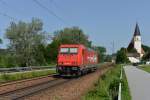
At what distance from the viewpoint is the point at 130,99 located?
17062 mm

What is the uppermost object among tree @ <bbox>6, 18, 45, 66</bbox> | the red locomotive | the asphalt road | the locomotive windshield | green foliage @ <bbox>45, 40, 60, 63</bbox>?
tree @ <bbox>6, 18, 45, 66</bbox>

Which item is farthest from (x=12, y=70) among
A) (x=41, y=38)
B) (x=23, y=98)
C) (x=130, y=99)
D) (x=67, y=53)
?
(x=41, y=38)

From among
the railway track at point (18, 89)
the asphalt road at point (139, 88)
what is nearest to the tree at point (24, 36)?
the asphalt road at point (139, 88)

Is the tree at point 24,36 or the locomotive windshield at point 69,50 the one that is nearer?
the locomotive windshield at point 69,50

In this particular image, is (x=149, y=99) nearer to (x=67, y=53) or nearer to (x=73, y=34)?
(x=67, y=53)

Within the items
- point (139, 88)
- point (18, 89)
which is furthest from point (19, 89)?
point (139, 88)

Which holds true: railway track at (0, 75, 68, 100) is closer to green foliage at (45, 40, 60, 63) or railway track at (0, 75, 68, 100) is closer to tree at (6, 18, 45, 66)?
green foliage at (45, 40, 60, 63)

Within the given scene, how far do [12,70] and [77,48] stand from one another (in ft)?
26.4

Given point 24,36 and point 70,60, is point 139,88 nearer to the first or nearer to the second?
point 70,60

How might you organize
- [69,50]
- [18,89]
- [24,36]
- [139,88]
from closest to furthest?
1. [18,89]
2. [139,88]
3. [69,50]
4. [24,36]

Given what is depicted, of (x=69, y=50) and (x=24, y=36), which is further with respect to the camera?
(x=24, y=36)

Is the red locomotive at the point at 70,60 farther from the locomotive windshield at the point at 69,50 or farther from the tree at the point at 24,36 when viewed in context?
the tree at the point at 24,36

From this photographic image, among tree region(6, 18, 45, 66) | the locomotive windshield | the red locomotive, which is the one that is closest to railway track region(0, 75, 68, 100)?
the red locomotive

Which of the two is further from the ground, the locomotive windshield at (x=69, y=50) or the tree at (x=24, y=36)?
the tree at (x=24, y=36)
